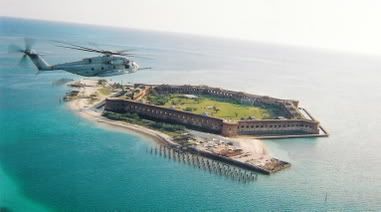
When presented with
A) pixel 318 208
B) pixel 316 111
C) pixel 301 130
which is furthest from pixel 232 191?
pixel 316 111

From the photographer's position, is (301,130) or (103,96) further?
(103,96)

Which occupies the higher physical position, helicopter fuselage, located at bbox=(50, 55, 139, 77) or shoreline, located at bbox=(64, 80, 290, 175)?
helicopter fuselage, located at bbox=(50, 55, 139, 77)

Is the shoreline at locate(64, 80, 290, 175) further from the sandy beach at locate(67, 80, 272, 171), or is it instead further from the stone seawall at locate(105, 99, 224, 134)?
the stone seawall at locate(105, 99, 224, 134)

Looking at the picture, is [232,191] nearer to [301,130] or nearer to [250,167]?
[250,167]

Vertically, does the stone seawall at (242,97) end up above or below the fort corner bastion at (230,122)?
above

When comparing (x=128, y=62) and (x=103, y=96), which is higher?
(x=128, y=62)

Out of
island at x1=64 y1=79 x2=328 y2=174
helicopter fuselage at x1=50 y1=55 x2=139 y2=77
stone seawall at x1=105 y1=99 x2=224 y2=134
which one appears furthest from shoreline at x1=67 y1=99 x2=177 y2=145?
helicopter fuselage at x1=50 y1=55 x2=139 y2=77

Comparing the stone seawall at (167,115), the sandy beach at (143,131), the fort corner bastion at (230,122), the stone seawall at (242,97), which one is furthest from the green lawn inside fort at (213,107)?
the sandy beach at (143,131)

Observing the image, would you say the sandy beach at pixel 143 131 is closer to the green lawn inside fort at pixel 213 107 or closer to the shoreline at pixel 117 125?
the shoreline at pixel 117 125
